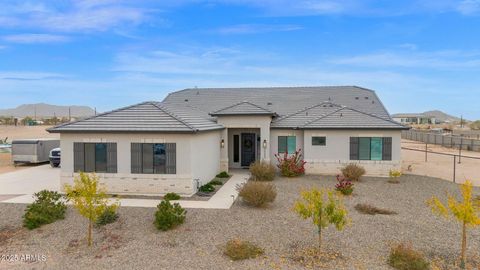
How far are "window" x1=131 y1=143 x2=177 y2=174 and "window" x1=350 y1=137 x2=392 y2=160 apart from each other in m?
11.1

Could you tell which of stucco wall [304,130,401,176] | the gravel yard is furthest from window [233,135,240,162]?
the gravel yard

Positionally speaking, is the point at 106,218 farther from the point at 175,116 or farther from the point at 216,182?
the point at 216,182

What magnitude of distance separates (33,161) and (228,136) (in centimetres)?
1561

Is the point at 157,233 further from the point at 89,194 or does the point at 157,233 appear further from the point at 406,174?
the point at 406,174

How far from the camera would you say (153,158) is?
1461 centimetres

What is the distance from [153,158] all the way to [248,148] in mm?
8925

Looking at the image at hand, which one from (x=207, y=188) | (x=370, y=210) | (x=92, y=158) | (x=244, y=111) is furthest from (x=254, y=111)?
(x=370, y=210)

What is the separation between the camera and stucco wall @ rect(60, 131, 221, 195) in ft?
47.5

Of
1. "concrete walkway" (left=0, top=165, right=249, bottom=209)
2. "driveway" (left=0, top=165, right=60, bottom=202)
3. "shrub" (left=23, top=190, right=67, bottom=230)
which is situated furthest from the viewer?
"driveway" (left=0, top=165, right=60, bottom=202)

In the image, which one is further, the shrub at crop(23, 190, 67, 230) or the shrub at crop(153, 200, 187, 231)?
the shrub at crop(23, 190, 67, 230)

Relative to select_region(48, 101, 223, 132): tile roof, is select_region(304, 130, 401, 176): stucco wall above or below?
below

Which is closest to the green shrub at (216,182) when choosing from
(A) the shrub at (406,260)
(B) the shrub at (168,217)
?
(B) the shrub at (168,217)

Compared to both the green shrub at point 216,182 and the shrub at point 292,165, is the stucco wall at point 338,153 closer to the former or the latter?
the shrub at point 292,165

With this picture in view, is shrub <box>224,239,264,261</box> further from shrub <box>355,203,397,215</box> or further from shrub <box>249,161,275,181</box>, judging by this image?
shrub <box>249,161,275,181</box>
